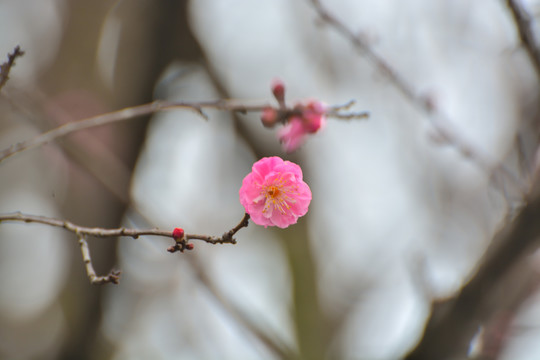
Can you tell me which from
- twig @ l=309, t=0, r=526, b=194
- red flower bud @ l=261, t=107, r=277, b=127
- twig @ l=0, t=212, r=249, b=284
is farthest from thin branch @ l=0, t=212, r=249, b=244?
twig @ l=309, t=0, r=526, b=194

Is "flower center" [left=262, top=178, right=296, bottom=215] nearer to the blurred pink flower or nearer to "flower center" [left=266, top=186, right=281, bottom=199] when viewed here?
"flower center" [left=266, top=186, right=281, bottom=199]

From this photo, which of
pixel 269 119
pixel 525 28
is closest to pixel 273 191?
pixel 269 119

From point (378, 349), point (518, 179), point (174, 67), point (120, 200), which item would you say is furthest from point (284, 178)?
point (378, 349)

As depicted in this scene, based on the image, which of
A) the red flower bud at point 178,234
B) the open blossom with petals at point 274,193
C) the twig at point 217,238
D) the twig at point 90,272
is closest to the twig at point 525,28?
the open blossom with petals at point 274,193

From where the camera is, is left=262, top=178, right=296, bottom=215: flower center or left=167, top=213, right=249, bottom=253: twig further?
left=262, top=178, right=296, bottom=215: flower center

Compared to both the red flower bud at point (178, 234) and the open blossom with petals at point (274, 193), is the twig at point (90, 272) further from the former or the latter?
the open blossom with petals at point (274, 193)

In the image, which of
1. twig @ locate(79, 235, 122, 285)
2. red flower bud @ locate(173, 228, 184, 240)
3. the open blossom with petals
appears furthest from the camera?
the open blossom with petals
